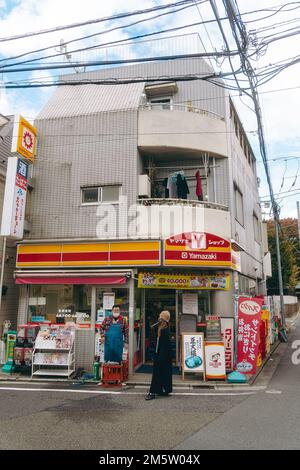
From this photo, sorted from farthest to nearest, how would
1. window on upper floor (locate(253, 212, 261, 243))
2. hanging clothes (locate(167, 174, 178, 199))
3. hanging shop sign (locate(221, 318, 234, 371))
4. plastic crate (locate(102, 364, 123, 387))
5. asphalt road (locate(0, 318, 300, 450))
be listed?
window on upper floor (locate(253, 212, 261, 243)) < hanging clothes (locate(167, 174, 178, 199)) < hanging shop sign (locate(221, 318, 234, 371)) < plastic crate (locate(102, 364, 123, 387)) < asphalt road (locate(0, 318, 300, 450))

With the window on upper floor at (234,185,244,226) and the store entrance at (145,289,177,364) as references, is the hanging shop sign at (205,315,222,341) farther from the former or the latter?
the window on upper floor at (234,185,244,226)

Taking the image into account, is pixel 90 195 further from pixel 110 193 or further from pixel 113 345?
pixel 113 345

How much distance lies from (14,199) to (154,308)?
5.63 m

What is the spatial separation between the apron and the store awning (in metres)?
1.53

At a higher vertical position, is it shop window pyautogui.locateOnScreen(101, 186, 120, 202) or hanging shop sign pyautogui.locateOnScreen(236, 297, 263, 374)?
shop window pyautogui.locateOnScreen(101, 186, 120, 202)

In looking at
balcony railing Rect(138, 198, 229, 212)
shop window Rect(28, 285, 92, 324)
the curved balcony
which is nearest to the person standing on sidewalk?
shop window Rect(28, 285, 92, 324)

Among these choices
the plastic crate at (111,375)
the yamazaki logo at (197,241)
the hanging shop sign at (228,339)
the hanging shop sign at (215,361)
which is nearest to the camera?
the plastic crate at (111,375)

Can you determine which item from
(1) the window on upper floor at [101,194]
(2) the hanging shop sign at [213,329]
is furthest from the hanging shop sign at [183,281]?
(1) the window on upper floor at [101,194]

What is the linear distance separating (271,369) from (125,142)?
867 cm

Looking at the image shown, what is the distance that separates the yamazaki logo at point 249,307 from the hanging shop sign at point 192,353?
1.86 m

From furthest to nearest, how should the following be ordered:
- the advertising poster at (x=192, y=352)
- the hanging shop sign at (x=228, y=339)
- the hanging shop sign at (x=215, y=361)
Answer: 1. the hanging shop sign at (x=228, y=339)
2. the advertising poster at (x=192, y=352)
3. the hanging shop sign at (x=215, y=361)

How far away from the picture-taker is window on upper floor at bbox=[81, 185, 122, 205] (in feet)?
39.9

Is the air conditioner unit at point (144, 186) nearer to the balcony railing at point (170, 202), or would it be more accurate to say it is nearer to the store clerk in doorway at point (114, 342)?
the balcony railing at point (170, 202)

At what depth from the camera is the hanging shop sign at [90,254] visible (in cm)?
1115
